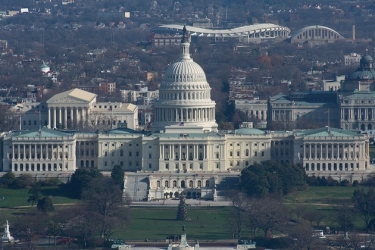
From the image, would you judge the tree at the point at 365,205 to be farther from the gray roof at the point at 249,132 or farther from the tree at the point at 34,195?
the gray roof at the point at 249,132

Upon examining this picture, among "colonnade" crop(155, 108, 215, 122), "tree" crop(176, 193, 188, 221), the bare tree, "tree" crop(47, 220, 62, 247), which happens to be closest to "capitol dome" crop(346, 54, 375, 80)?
"colonnade" crop(155, 108, 215, 122)

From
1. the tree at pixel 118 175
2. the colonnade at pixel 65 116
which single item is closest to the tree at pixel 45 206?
the tree at pixel 118 175

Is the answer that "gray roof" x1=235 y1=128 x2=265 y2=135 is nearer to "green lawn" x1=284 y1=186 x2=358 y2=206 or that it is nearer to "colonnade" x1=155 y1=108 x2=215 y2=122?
"colonnade" x1=155 y1=108 x2=215 y2=122

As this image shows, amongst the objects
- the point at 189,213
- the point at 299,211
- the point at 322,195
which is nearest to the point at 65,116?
the point at 322,195

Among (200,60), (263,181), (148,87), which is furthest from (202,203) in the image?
(200,60)

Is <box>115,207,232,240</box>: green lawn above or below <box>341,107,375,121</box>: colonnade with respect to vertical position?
below
